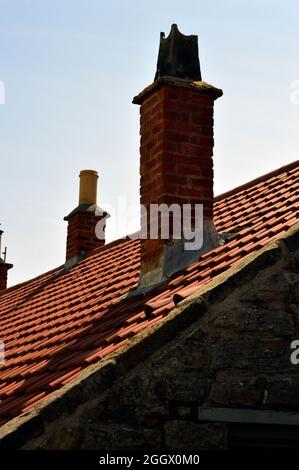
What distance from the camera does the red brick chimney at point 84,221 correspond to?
45.0 ft

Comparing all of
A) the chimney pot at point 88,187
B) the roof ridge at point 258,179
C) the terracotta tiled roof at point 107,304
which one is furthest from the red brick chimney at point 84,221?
the roof ridge at point 258,179

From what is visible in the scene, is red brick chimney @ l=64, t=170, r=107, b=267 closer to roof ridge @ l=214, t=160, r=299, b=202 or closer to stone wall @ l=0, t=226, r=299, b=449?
roof ridge @ l=214, t=160, r=299, b=202

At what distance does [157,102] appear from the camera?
780cm

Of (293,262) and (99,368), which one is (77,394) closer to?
(99,368)

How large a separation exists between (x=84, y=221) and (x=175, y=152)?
22.0 ft

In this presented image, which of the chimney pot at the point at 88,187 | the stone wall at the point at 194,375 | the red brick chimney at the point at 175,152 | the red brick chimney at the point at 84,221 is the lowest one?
the stone wall at the point at 194,375

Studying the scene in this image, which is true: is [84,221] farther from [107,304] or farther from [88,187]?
[107,304]

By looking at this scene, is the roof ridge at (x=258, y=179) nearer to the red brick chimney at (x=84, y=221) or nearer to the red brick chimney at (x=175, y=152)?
the red brick chimney at (x=175, y=152)

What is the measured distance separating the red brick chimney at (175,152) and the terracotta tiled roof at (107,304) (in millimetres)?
294

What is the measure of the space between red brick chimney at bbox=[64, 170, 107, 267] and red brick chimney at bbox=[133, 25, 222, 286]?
5830mm

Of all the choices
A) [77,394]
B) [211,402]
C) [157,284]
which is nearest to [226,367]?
[211,402]

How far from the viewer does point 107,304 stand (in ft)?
25.2

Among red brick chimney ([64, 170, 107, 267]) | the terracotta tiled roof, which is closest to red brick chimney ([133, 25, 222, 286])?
the terracotta tiled roof

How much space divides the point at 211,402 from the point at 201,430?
0.64 ft
